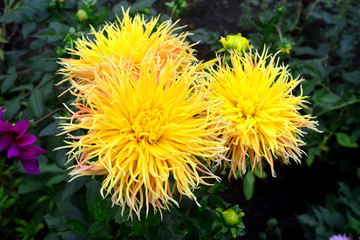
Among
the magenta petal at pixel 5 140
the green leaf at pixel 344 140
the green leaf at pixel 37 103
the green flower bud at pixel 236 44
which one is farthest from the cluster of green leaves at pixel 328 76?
the magenta petal at pixel 5 140

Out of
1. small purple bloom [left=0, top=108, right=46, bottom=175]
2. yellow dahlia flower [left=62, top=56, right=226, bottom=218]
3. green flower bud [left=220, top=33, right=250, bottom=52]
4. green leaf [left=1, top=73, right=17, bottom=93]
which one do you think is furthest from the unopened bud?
green leaf [left=1, top=73, right=17, bottom=93]

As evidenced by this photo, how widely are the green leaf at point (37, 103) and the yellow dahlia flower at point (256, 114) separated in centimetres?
98

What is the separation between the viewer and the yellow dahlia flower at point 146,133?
0.78m

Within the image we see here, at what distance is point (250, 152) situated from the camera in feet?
3.08

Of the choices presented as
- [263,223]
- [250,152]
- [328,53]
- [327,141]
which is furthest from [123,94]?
[328,53]

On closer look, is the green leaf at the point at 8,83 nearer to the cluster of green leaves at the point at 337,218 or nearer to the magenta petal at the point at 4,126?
the magenta petal at the point at 4,126

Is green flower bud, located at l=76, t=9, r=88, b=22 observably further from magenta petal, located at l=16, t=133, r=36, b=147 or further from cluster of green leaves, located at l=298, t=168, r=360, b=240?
cluster of green leaves, located at l=298, t=168, r=360, b=240

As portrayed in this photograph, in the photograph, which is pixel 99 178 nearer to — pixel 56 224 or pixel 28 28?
pixel 56 224

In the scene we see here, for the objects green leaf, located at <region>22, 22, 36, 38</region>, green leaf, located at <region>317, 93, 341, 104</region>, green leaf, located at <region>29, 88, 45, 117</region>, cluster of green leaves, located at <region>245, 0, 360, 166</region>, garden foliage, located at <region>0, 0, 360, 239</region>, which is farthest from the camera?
green leaf, located at <region>317, 93, 341, 104</region>

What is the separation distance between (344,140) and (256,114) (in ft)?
4.65

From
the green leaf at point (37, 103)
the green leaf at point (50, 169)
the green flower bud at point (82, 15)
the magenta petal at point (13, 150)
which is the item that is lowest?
the green leaf at point (50, 169)

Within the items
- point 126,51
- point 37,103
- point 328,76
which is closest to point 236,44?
point 126,51

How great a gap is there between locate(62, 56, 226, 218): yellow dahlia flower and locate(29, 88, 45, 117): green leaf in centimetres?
83

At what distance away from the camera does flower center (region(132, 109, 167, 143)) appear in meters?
0.84
